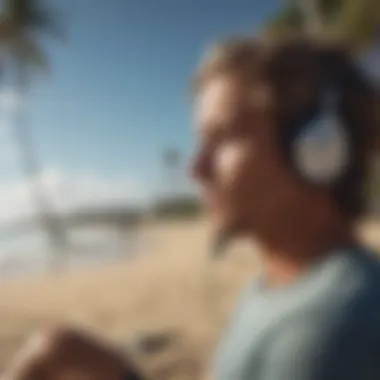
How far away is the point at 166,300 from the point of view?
5.01 meters

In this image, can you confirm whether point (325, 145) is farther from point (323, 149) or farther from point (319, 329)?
point (319, 329)

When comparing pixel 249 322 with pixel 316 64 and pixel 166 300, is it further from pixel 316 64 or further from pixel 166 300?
pixel 166 300

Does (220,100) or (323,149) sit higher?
(220,100)

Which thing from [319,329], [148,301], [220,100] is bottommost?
[319,329]

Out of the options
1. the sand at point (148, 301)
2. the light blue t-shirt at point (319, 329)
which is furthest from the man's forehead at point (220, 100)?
the sand at point (148, 301)

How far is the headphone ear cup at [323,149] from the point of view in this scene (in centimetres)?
81

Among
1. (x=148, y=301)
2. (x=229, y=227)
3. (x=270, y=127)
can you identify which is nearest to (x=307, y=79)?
(x=270, y=127)

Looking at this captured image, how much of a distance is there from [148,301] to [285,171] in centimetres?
437

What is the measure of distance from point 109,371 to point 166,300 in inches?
161

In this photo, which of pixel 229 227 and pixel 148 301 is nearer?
pixel 229 227

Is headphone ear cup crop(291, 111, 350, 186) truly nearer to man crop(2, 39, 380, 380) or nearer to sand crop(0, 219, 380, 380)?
man crop(2, 39, 380, 380)

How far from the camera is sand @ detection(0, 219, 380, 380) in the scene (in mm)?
3537

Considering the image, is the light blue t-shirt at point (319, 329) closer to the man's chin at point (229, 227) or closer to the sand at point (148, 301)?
the man's chin at point (229, 227)

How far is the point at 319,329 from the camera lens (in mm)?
762
